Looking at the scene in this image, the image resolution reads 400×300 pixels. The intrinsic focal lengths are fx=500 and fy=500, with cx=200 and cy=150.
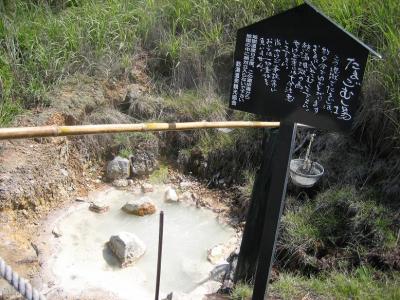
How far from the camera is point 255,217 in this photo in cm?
335

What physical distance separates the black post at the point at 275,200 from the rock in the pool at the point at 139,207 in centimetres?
A: 199

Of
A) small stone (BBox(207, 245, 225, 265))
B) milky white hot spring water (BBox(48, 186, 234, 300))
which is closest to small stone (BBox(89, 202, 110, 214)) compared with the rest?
milky white hot spring water (BBox(48, 186, 234, 300))

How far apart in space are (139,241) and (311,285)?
1.49 m

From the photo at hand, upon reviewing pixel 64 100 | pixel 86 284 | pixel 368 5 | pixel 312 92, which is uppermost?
pixel 368 5

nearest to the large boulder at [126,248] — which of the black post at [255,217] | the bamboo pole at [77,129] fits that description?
the black post at [255,217]

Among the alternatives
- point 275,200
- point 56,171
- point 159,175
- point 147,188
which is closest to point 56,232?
point 56,171

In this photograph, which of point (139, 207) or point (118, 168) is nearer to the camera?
point (139, 207)

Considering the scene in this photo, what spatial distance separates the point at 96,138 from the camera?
5109mm

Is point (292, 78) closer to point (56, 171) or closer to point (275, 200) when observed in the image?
point (275, 200)

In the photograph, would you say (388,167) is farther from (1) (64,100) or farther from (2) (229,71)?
(1) (64,100)

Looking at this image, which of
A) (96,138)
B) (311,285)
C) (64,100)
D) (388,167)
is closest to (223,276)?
(311,285)

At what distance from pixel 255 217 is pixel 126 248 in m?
1.25

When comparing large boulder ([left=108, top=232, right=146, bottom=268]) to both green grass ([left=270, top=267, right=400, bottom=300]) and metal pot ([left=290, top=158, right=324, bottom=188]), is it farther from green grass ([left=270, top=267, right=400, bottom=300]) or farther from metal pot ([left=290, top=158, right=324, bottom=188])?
metal pot ([left=290, top=158, right=324, bottom=188])

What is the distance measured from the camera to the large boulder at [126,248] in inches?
160
